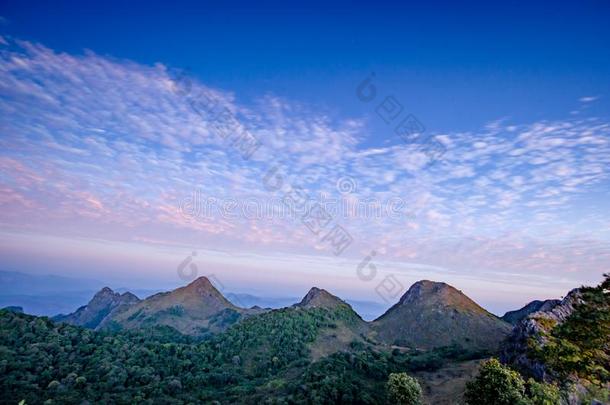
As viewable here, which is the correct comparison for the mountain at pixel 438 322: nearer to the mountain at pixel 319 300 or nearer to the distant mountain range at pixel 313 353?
the distant mountain range at pixel 313 353

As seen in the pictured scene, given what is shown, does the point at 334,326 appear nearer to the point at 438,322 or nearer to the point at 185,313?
the point at 438,322

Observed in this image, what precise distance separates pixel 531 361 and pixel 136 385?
82269mm

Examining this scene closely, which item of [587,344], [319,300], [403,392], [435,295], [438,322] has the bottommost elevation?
[403,392]

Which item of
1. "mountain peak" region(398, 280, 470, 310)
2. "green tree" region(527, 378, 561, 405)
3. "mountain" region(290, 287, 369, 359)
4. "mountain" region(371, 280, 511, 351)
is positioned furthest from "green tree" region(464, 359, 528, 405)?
"mountain peak" region(398, 280, 470, 310)

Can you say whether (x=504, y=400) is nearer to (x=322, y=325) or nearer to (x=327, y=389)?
(x=327, y=389)

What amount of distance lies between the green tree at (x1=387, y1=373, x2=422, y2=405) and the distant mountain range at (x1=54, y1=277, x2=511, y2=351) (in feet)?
188

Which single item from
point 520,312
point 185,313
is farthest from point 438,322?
point 185,313

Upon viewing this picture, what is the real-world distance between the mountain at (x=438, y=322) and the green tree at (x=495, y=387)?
68.3 metres

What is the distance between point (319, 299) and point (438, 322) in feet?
166

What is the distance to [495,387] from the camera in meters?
44.7

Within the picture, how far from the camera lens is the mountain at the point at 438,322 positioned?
115 m

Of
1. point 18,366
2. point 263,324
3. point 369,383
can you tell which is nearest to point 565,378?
point 369,383

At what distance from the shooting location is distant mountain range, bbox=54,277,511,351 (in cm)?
11838

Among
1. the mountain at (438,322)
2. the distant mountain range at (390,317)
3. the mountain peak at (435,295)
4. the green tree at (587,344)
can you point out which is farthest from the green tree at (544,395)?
the mountain peak at (435,295)
